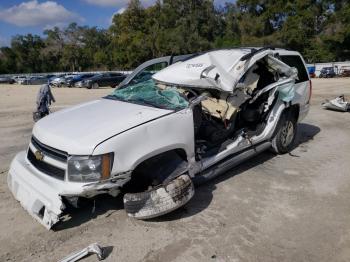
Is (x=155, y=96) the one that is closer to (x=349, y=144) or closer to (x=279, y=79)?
(x=279, y=79)

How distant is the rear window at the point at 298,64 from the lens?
246 inches

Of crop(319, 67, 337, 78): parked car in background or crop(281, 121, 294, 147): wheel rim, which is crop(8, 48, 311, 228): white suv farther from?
crop(319, 67, 337, 78): parked car in background

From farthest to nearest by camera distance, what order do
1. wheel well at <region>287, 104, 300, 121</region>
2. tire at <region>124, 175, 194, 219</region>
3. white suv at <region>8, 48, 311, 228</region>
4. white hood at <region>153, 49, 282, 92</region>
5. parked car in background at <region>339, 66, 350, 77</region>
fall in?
parked car in background at <region>339, 66, 350, 77</region> → wheel well at <region>287, 104, 300, 121</region> → white hood at <region>153, 49, 282, 92</region> → tire at <region>124, 175, 194, 219</region> → white suv at <region>8, 48, 311, 228</region>

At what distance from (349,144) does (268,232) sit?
417 cm

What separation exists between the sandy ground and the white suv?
0.27m

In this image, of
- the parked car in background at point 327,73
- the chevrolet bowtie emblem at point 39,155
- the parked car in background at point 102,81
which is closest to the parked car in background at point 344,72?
the parked car in background at point 327,73

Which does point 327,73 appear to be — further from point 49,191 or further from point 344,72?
point 49,191

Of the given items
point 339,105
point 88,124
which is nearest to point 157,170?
point 88,124

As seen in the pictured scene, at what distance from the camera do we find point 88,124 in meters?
3.82

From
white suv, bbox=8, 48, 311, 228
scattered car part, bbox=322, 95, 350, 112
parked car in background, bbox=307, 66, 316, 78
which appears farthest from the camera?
parked car in background, bbox=307, 66, 316, 78

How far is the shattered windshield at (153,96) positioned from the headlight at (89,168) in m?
1.10

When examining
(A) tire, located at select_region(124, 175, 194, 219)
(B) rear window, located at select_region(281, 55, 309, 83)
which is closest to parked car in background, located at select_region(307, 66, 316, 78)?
(B) rear window, located at select_region(281, 55, 309, 83)

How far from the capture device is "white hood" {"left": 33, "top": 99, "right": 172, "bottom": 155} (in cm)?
349

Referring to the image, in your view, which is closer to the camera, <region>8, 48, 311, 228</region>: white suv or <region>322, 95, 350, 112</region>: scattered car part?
<region>8, 48, 311, 228</region>: white suv
